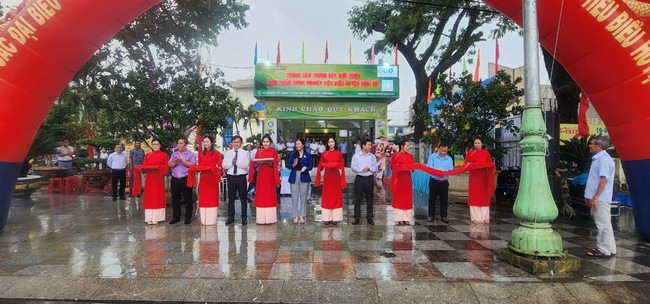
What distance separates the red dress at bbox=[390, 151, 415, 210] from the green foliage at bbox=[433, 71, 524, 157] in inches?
108

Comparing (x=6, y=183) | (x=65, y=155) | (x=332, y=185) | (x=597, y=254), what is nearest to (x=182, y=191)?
(x=6, y=183)

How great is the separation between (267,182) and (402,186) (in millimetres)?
2471

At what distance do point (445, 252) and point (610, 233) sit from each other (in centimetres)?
202

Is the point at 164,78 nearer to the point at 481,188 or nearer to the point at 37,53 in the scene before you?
the point at 37,53

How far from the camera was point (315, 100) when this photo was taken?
18.1 meters

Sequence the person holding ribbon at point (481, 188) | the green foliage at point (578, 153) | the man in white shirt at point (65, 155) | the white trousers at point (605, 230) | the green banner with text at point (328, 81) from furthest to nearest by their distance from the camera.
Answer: the green banner with text at point (328, 81)
the man in white shirt at point (65, 155)
the green foliage at point (578, 153)
the person holding ribbon at point (481, 188)
the white trousers at point (605, 230)

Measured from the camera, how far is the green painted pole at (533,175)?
4168 mm

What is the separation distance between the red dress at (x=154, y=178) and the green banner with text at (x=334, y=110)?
11.1 meters

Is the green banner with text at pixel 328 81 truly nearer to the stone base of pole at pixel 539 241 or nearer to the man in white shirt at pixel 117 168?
the man in white shirt at pixel 117 168

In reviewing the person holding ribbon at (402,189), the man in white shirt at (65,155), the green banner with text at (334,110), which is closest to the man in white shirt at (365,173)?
the person holding ribbon at (402,189)

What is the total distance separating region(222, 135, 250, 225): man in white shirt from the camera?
22.3 feet

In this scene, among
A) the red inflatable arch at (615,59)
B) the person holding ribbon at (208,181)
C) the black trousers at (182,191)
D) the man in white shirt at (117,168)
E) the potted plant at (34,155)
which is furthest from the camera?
the man in white shirt at (117,168)

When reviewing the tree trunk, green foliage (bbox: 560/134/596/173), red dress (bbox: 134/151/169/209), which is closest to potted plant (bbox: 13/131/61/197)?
red dress (bbox: 134/151/169/209)

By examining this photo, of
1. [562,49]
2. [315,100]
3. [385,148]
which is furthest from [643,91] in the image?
[315,100]
